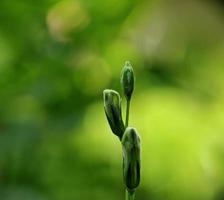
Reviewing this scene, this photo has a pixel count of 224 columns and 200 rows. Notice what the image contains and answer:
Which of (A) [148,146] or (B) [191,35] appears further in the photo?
(B) [191,35]

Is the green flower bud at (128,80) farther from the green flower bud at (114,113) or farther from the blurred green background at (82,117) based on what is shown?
the blurred green background at (82,117)

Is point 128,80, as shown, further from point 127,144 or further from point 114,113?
point 127,144

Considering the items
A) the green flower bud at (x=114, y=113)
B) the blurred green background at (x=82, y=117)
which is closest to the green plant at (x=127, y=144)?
the green flower bud at (x=114, y=113)

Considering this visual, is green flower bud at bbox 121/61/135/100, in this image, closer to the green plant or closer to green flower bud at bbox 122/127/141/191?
the green plant

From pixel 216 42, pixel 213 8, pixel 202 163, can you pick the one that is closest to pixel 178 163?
pixel 202 163

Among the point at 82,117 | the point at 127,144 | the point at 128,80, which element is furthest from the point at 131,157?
the point at 82,117

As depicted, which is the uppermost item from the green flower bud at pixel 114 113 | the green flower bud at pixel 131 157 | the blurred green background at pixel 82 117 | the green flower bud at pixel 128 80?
the blurred green background at pixel 82 117

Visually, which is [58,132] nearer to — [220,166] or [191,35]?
[220,166]
